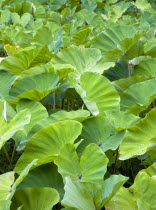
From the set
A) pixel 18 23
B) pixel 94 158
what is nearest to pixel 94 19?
pixel 18 23

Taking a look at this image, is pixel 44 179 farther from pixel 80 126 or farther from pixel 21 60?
pixel 21 60

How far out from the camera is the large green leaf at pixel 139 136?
35.6 inches

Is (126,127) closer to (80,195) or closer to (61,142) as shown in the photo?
(61,142)

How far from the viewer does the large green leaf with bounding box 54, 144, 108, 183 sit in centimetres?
81

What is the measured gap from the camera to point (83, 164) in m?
0.83

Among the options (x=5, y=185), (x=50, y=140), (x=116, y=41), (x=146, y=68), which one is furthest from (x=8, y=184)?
(x=116, y=41)

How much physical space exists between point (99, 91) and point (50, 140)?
250 millimetres

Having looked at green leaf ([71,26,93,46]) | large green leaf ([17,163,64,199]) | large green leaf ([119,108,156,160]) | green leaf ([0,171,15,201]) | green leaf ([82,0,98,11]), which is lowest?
green leaf ([82,0,98,11])

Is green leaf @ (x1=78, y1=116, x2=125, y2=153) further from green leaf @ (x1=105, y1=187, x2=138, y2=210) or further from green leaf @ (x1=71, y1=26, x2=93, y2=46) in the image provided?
green leaf @ (x1=71, y1=26, x2=93, y2=46)

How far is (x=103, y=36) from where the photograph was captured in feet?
4.83

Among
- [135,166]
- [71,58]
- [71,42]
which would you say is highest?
[71,58]

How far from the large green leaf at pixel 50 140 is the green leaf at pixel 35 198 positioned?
94mm

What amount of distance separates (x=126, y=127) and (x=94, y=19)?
1.36m

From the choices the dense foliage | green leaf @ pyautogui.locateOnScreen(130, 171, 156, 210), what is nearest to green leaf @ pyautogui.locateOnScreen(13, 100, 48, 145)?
the dense foliage
